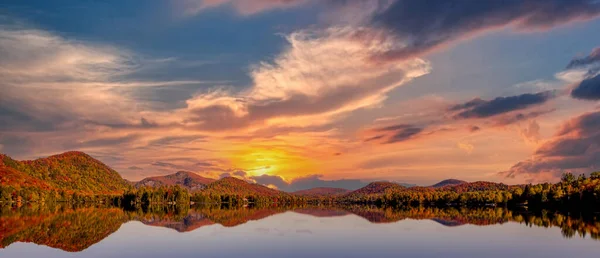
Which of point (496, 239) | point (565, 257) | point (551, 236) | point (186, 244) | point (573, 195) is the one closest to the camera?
point (565, 257)

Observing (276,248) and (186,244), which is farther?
(186,244)

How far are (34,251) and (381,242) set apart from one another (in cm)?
3504

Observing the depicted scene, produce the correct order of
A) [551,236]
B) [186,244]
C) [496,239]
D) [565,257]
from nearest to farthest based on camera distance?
[565,257], [186,244], [496,239], [551,236]

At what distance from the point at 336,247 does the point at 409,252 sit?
7.55m

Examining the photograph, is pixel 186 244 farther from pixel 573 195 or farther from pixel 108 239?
pixel 573 195

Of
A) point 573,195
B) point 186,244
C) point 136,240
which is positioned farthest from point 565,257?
point 573,195

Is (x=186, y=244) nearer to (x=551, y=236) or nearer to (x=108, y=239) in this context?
(x=108, y=239)

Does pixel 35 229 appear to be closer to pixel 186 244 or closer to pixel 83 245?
pixel 83 245

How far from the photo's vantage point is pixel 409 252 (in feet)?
147

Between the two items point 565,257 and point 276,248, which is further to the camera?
point 276,248

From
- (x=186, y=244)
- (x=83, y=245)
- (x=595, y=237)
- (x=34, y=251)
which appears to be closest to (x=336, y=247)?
(x=186, y=244)

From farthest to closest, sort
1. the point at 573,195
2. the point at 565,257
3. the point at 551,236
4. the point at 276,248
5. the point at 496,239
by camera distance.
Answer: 1. the point at 573,195
2. the point at 551,236
3. the point at 496,239
4. the point at 276,248
5. the point at 565,257

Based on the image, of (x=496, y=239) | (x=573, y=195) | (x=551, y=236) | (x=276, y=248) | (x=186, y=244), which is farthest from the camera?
(x=573, y=195)

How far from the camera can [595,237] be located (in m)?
58.5
